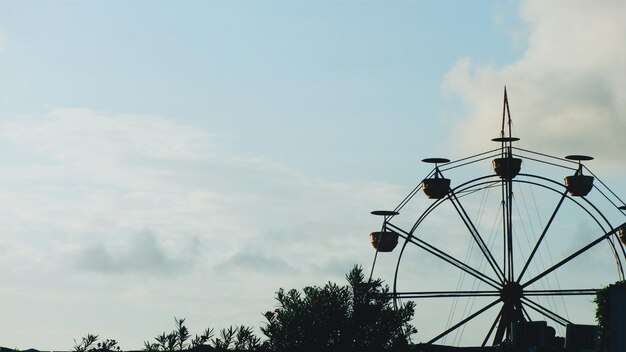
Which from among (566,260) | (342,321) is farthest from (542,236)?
(342,321)

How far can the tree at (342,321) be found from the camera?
3819cm

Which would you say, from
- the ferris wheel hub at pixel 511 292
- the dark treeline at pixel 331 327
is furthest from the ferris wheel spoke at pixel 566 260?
the dark treeline at pixel 331 327

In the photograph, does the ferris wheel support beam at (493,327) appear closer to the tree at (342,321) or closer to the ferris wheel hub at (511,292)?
the ferris wheel hub at (511,292)

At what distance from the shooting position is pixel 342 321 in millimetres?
38188

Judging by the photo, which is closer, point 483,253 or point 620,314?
point 620,314

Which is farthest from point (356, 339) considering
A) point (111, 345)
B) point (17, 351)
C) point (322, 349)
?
point (17, 351)

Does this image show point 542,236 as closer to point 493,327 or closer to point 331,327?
point 493,327

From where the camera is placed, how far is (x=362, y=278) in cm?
3900

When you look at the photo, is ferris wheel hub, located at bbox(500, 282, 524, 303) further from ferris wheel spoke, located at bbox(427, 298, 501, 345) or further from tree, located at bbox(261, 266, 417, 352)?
tree, located at bbox(261, 266, 417, 352)

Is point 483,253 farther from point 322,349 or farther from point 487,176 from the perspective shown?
point 322,349

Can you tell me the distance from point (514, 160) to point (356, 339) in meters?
22.3

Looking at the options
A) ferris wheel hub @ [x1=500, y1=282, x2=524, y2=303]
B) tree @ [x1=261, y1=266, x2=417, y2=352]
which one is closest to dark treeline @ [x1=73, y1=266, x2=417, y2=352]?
tree @ [x1=261, y1=266, x2=417, y2=352]

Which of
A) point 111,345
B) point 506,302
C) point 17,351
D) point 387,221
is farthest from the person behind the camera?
point 387,221

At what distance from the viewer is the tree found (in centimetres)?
3819
